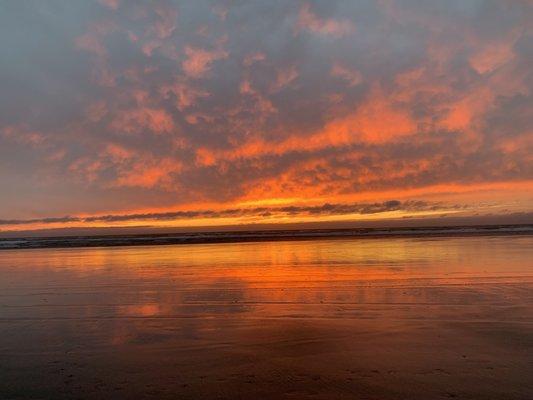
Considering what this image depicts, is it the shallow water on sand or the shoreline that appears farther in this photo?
the shoreline

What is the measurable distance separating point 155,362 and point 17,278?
1611cm

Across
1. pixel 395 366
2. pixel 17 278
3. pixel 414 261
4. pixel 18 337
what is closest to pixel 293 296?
pixel 395 366

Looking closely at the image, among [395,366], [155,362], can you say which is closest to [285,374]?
[395,366]

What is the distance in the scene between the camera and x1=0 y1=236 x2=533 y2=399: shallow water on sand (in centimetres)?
629

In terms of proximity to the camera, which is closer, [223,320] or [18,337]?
[18,337]

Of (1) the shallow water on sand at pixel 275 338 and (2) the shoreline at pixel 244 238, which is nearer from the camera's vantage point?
(1) the shallow water on sand at pixel 275 338

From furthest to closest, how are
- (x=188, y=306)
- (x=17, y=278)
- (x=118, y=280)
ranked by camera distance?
(x=17, y=278), (x=118, y=280), (x=188, y=306)

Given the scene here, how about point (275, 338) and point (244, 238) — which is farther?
point (244, 238)

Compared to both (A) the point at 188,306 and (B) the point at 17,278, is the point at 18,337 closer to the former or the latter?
(A) the point at 188,306

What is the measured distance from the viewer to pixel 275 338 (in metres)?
8.69

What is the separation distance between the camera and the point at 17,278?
19.8 metres

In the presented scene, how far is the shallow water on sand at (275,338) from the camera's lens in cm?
629

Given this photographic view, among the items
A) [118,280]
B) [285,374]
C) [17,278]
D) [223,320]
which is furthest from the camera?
[17,278]

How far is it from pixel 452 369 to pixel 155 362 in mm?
5270
